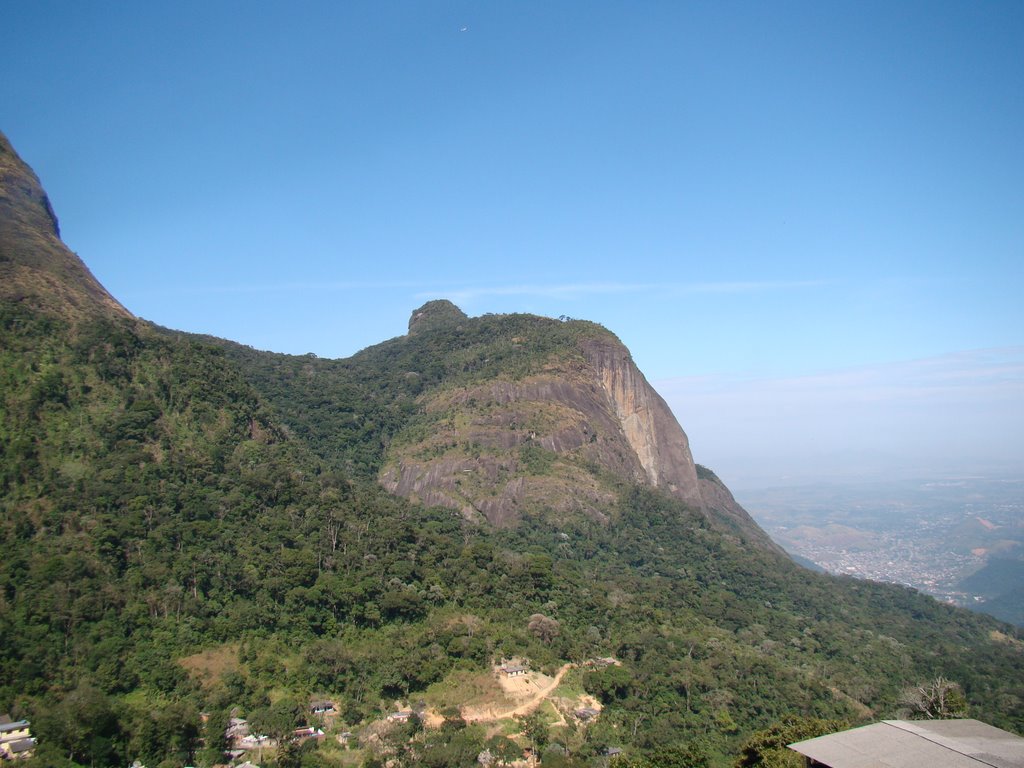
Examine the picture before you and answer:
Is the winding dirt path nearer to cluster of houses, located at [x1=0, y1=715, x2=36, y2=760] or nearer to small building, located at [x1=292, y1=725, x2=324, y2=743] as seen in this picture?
small building, located at [x1=292, y1=725, x2=324, y2=743]

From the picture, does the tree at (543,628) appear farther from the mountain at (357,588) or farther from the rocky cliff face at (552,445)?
the rocky cliff face at (552,445)

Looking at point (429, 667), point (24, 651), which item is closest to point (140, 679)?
point (24, 651)

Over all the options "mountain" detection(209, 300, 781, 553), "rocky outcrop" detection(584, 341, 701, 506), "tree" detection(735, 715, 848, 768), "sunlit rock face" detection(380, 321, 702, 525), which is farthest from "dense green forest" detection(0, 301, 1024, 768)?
"rocky outcrop" detection(584, 341, 701, 506)

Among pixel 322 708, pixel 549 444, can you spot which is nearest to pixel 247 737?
pixel 322 708

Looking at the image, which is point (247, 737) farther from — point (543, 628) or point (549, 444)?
point (549, 444)

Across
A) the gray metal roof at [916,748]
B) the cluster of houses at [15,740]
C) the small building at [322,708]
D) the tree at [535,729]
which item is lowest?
Result: the tree at [535,729]

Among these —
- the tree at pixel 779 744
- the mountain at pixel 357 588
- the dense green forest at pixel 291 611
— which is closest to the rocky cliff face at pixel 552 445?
the mountain at pixel 357 588
